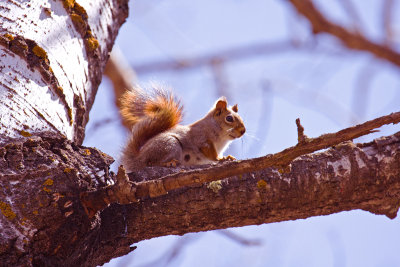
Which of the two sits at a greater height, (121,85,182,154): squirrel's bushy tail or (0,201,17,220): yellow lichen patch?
(121,85,182,154): squirrel's bushy tail

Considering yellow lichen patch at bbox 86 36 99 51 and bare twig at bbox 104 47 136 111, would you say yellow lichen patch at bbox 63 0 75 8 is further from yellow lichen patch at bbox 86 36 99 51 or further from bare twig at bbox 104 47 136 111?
bare twig at bbox 104 47 136 111

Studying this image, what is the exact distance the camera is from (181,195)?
4.16ft

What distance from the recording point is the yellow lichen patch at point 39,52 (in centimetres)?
124

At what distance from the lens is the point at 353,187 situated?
131 cm

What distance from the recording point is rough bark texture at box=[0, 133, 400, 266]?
3.48ft

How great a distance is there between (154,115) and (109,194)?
146 centimetres

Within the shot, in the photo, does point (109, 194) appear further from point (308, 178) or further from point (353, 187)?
point (353, 187)

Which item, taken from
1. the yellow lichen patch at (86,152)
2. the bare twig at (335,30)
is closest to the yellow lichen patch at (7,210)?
the yellow lichen patch at (86,152)

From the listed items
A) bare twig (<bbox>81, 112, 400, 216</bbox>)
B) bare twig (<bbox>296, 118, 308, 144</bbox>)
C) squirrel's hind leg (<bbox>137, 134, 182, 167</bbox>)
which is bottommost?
bare twig (<bbox>81, 112, 400, 216</bbox>)

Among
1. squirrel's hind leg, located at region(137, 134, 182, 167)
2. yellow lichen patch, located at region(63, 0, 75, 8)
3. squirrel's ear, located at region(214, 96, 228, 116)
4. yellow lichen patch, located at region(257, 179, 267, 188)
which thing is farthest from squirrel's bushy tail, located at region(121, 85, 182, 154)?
yellow lichen patch, located at region(257, 179, 267, 188)

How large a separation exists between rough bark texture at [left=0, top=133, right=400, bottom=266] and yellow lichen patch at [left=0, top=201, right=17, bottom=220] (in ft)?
0.20

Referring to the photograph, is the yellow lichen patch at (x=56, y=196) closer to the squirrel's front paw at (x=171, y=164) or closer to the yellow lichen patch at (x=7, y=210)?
the yellow lichen patch at (x=7, y=210)

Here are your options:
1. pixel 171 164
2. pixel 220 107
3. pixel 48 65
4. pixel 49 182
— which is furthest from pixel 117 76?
pixel 49 182

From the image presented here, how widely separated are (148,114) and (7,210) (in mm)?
1606
